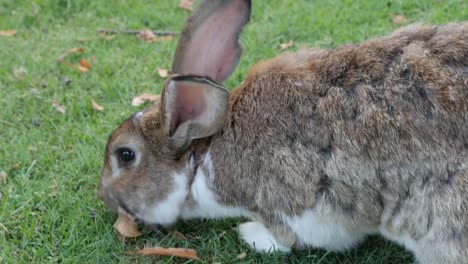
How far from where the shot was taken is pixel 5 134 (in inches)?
188

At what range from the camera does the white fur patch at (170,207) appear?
11.8 ft

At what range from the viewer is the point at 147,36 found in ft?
20.1

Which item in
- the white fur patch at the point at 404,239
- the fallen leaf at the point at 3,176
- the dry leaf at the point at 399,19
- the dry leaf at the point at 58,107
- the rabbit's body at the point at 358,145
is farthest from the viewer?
the dry leaf at the point at 399,19

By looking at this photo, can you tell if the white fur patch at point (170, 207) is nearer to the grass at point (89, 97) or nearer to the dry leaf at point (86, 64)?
the grass at point (89, 97)

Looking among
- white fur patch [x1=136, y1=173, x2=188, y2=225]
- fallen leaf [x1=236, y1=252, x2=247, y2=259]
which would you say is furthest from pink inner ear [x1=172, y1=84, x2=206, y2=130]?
fallen leaf [x1=236, y1=252, x2=247, y2=259]

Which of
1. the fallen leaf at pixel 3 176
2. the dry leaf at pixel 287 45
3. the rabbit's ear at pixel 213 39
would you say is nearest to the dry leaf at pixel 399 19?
the dry leaf at pixel 287 45

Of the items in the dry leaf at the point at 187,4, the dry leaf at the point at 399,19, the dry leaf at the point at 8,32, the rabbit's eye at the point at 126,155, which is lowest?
the dry leaf at the point at 8,32

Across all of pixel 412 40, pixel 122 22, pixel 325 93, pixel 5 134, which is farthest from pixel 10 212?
pixel 122 22

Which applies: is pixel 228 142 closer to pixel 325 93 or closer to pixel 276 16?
pixel 325 93

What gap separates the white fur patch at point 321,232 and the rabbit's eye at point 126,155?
87cm

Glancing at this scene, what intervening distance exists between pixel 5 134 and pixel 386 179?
282cm

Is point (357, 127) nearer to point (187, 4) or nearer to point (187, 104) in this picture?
point (187, 104)

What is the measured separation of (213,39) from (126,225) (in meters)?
1.12

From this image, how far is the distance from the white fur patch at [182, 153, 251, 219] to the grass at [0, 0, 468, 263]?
0.20 m
